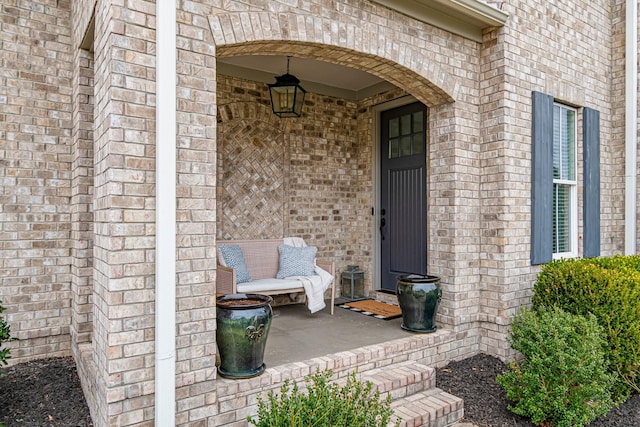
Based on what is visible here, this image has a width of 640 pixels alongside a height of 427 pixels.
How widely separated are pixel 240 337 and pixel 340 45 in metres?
2.28

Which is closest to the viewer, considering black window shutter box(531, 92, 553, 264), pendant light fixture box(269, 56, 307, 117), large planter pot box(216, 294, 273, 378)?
large planter pot box(216, 294, 273, 378)

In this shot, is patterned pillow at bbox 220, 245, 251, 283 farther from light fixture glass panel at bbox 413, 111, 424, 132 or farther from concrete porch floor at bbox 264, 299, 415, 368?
light fixture glass panel at bbox 413, 111, 424, 132

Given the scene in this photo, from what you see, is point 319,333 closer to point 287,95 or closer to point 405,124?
point 287,95

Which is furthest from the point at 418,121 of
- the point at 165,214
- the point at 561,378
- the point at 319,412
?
the point at 319,412

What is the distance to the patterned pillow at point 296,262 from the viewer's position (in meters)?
4.97

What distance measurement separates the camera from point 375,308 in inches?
208

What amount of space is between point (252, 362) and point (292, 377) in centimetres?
35

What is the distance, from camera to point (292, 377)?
10.2 feet

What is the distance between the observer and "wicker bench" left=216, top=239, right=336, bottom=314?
4445mm

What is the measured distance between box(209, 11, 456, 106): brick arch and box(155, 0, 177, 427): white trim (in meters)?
0.39

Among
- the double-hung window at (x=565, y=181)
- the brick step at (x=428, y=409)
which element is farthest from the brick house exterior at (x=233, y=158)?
the brick step at (x=428, y=409)

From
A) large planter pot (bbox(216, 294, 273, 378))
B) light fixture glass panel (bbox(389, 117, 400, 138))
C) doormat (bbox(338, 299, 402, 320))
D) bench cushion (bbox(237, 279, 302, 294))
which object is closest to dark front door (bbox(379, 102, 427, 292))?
light fixture glass panel (bbox(389, 117, 400, 138))

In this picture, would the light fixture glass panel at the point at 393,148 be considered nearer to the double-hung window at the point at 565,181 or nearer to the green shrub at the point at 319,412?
the double-hung window at the point at 565,181

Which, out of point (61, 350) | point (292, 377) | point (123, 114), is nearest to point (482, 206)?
point (292, 377)
